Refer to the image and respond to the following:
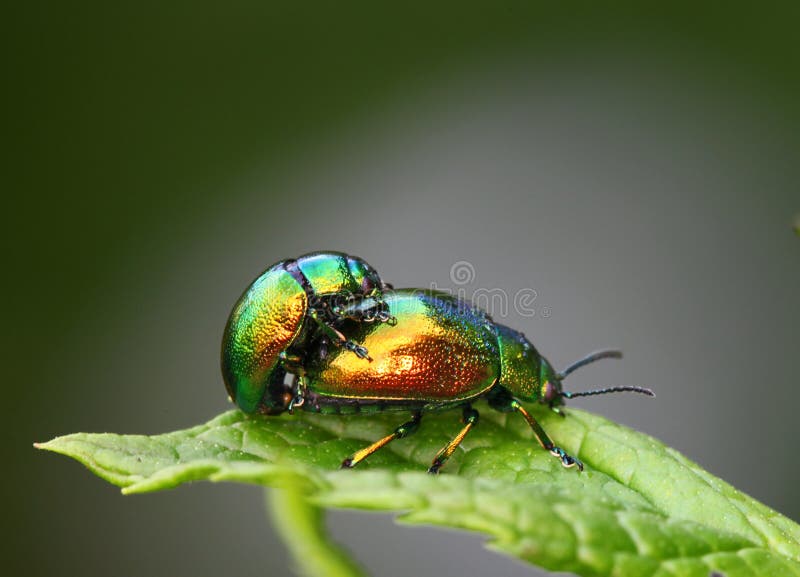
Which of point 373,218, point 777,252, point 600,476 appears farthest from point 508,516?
point 777,252

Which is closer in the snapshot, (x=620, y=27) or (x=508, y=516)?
(x=508, y=516)

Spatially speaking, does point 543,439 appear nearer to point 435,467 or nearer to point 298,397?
point 435,467

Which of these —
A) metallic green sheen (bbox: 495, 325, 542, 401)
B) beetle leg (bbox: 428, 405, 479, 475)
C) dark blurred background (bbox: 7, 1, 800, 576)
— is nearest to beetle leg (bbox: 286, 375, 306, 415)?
beetle leg (bbox: 428, 405, 479, 475)

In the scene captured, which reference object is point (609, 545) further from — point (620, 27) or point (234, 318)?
point (620, 27)

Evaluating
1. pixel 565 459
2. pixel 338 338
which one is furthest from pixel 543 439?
pixel 338 338

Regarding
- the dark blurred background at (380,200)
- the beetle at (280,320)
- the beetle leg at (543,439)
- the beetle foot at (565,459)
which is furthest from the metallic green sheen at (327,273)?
the dark blurred background at (380,200)

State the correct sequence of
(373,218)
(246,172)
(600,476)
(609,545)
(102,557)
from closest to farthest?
(609,545) < (600,476) < (102,557) < (373,218) < (246,172)

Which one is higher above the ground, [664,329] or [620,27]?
[620,27]
